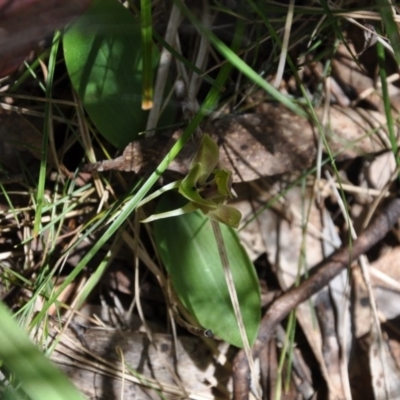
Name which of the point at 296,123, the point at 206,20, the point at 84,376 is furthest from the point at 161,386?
the point at 206,20

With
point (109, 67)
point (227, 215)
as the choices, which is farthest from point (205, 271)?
point (109, 67)

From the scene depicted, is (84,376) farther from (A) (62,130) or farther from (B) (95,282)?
(A) (62,130)

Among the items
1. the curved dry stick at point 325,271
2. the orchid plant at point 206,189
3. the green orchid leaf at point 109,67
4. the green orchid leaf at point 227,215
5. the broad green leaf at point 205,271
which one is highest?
the green orchid leaf at point 109,67

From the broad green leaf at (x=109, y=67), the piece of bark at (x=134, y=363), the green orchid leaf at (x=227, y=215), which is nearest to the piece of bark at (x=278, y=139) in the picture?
the broad green leaf at (x=109, y=67)

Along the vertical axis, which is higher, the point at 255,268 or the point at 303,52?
the point at 303,52

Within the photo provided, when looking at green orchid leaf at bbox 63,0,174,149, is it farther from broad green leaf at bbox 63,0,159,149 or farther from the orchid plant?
the orchid plant

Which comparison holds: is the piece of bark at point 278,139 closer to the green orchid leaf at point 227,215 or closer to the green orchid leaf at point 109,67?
the green orchid leaf at point 109,67

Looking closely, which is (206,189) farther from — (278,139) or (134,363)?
(134,363)
